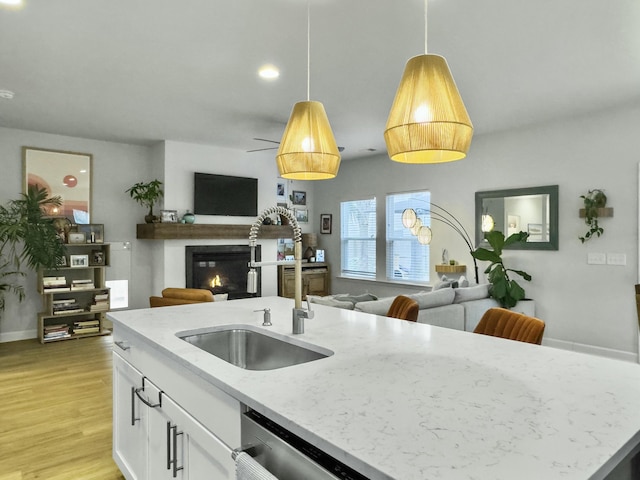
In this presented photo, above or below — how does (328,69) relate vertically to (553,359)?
above

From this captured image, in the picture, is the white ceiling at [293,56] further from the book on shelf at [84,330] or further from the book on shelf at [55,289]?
the book on shelf at [84,330]

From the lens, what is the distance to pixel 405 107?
1.43 metres

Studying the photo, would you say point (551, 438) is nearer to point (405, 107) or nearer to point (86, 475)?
point (405, 107)

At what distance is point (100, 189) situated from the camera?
243 inches

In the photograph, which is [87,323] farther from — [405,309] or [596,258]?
[596,258]

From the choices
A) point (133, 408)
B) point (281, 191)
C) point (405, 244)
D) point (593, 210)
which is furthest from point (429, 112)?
point (281, 191)

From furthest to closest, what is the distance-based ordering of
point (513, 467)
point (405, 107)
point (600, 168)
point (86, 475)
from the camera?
point (600, 168) → point (86, 475) → point (405, 107) → point (513, 467)

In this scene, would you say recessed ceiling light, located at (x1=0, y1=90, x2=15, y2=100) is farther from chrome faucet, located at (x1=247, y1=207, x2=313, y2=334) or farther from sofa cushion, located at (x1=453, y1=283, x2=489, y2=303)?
sofa cushion, located at (x1=453, y1=283, x2=489, y2=303)

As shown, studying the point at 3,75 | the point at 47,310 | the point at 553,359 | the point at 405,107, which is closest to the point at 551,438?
the point at 553,359

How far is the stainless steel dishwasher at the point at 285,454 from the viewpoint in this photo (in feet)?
3.10

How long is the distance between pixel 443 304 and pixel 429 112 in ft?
10.5

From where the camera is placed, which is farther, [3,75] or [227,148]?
[227,148]

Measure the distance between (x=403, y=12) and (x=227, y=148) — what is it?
4.46 metres

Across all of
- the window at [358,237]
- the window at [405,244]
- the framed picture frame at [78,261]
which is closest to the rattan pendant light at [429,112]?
the window at [405,244]
